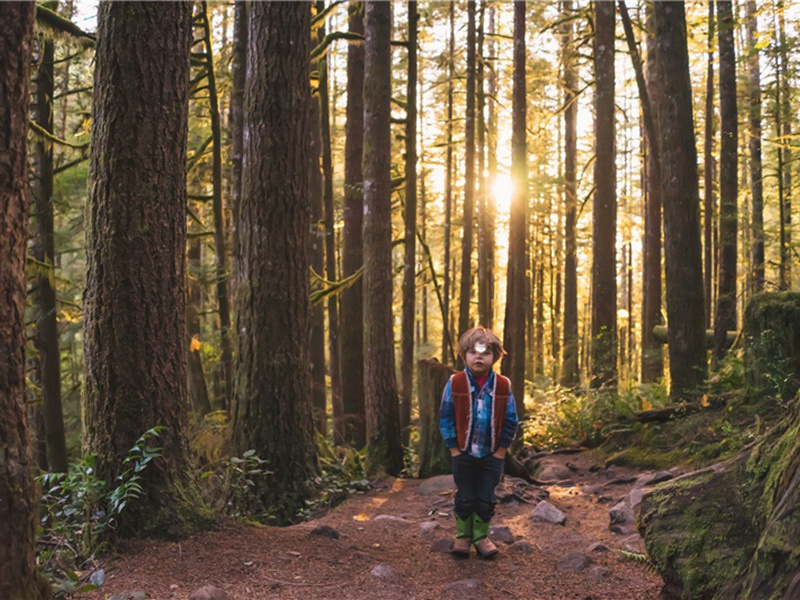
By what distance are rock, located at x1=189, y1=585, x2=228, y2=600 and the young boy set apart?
7.14 ft

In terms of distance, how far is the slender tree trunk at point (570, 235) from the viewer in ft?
64.0

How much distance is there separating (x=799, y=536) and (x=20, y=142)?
383cm

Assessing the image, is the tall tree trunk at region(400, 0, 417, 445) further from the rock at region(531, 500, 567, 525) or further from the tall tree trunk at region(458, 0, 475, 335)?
the rock at region(531, 500, 567, 525)

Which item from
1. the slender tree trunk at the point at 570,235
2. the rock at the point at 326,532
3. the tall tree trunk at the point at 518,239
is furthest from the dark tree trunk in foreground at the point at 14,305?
the slender tree trunk at the point at 570,235

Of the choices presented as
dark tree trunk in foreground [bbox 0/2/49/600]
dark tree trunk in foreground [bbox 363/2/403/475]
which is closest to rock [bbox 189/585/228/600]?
dark tree trunk in foreground [bbox 0/2/49/600]

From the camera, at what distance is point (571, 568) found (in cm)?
541

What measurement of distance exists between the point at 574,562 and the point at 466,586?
109cm

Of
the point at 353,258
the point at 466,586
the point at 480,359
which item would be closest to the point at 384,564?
the point at 466,586

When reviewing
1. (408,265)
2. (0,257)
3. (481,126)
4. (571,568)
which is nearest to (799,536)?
(571,568)

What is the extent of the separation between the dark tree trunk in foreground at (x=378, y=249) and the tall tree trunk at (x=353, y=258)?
2.31 metres

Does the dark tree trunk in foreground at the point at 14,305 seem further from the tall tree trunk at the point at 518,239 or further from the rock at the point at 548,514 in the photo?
the tall tree trunk at the point at 518,239

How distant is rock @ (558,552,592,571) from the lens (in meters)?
5.41

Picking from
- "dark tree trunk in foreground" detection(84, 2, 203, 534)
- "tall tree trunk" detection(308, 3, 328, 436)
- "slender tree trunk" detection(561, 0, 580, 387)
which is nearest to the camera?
"dark tree trunk in foreground" detection(84, 2, 203, 534)

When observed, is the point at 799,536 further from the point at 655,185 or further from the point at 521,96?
the point at 655,185
